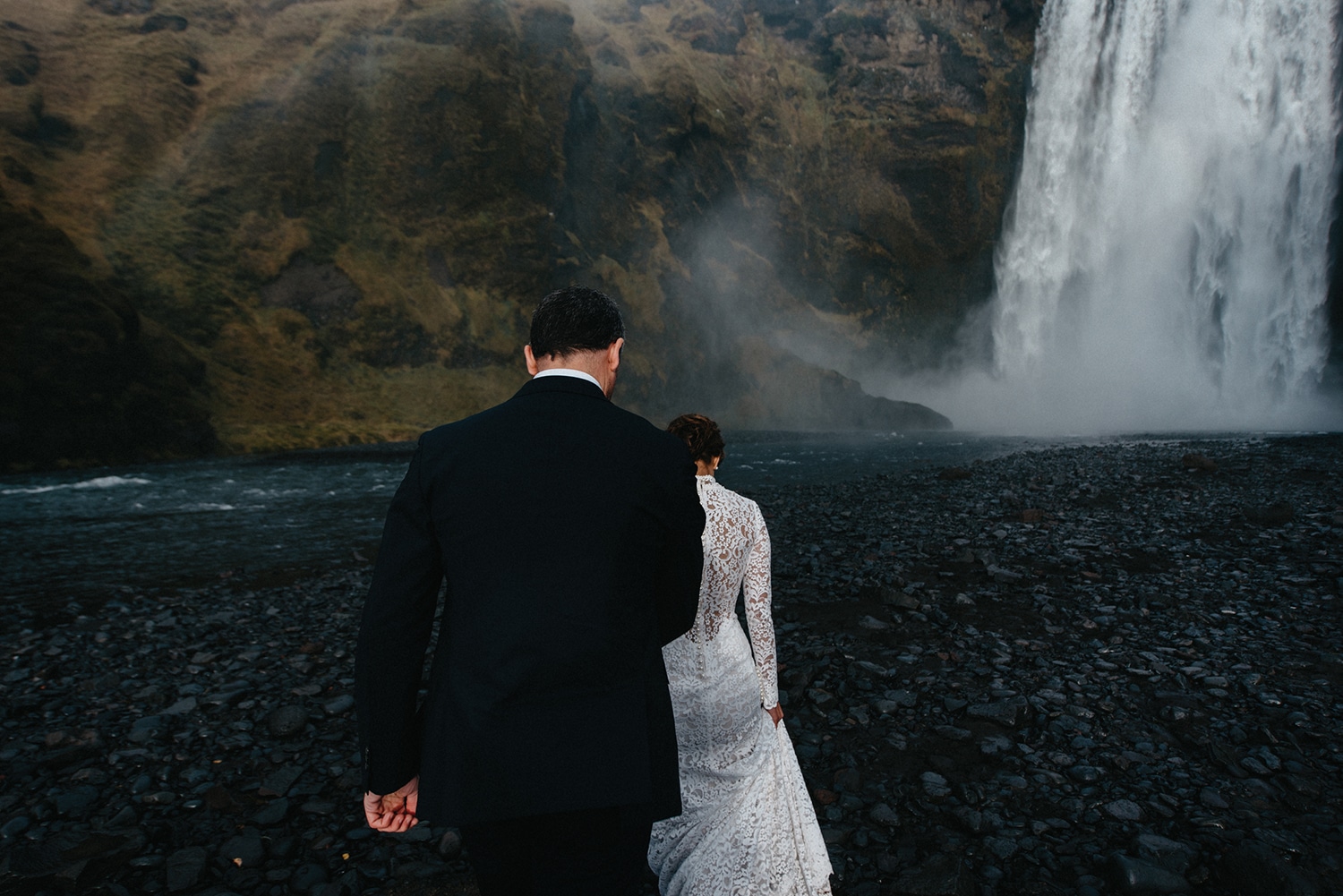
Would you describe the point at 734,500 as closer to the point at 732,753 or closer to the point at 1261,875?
the point at 732,753

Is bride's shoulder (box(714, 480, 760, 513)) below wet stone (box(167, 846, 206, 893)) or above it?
above

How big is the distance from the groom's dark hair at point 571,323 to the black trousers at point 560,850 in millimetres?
1583

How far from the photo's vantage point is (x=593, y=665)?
2006 millimetres

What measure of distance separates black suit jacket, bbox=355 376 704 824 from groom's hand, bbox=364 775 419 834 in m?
0.12

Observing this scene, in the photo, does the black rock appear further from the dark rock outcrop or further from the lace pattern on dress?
the dark rock outcrop

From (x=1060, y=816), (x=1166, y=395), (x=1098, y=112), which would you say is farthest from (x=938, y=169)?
(x=1060, y=816)

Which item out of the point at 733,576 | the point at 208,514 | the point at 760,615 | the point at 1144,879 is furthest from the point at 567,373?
the point at 208,514

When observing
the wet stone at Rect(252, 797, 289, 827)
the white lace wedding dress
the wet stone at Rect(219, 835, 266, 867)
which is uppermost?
the white lace wedding dress

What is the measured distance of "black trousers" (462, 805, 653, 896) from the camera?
6.98 feet

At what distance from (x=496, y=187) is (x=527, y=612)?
7817 cm

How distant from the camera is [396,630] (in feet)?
7.00

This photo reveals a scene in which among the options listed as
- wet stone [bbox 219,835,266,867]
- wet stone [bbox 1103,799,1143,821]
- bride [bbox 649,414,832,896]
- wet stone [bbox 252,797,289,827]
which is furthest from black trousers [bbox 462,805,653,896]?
wet stone [bbox 1103,799,1143,821]

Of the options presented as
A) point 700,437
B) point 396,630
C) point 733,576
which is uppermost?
point 700,437

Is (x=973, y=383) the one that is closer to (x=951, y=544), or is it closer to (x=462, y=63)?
(x=462, y=63)
